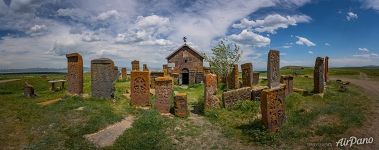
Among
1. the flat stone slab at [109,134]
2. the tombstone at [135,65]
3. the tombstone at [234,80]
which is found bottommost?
the flat stone slab at [109,134]

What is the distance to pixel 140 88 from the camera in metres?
15.6

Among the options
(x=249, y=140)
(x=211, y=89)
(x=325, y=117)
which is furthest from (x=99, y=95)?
(x=325, y=117)

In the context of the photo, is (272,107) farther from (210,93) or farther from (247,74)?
(247,74)

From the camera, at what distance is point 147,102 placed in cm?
1569

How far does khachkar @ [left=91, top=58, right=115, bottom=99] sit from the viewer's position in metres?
16.9

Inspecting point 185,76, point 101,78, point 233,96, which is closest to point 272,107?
point 233,96

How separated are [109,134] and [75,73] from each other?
8.30 metres

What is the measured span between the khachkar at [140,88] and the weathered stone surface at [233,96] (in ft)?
13.6

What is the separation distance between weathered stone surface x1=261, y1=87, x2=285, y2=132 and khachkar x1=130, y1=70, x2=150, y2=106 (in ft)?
22.5

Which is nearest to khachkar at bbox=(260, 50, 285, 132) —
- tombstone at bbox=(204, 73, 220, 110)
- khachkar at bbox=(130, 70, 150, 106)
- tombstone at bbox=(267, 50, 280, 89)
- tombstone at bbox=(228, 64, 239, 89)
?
tombstone at bbox=(204, 73, 220, 110)

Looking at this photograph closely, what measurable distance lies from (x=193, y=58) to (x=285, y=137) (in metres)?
27.5

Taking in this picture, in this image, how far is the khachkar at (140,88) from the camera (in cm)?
1557

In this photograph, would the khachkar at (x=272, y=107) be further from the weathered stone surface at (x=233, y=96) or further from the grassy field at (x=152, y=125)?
the weathered stone surface at (x=233, y=96)

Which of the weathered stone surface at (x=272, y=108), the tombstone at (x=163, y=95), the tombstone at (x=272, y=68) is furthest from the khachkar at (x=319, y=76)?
the tombstone at (x=163, y=95)
